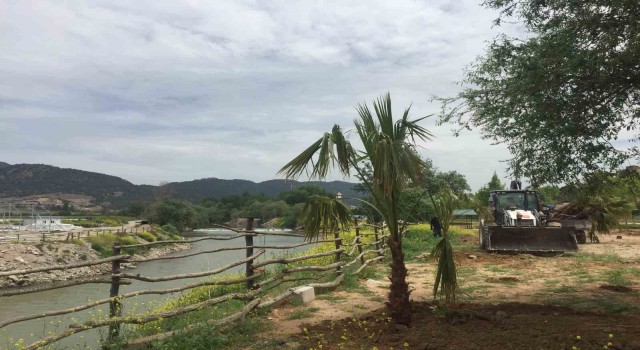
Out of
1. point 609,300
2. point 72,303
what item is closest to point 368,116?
point 609,300

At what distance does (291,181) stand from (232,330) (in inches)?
83.7

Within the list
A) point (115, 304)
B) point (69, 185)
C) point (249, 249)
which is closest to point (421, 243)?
point (249, 249)

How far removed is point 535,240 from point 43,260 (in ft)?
81.9

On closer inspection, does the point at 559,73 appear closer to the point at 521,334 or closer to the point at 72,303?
the point at 521,334

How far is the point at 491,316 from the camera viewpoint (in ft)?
18.7

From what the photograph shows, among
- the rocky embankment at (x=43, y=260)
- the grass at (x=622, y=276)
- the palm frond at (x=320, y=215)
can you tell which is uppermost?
the palm frond at (x=320, y=215)

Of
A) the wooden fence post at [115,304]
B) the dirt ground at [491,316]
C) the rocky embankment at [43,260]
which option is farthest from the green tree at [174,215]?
the wooden fence post at [115,304]

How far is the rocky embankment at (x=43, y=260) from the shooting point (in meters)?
21.8

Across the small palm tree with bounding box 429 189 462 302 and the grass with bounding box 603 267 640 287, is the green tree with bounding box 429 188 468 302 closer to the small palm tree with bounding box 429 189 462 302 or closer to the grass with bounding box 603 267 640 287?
the small palm tree with bounding box 429 189 462 302

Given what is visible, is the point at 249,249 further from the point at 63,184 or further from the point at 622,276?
the point at 63,184

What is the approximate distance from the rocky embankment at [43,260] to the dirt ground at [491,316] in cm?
1860

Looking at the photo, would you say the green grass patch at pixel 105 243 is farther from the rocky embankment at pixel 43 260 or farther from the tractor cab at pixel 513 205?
the tractor cab at pixel 513 205

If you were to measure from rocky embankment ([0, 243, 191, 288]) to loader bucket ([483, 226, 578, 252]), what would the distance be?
18338 mm

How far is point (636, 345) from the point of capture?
13.9 feet
